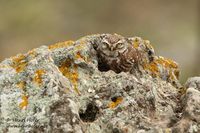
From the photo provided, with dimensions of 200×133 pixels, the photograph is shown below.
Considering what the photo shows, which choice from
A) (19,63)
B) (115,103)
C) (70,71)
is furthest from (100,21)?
(115,103)

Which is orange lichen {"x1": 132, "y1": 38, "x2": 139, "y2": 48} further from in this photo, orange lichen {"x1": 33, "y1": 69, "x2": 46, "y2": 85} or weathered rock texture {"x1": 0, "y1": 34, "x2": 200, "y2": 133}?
orange lichen {"x1": 33, "y1": 69, "x2": 46, "y2": 85}

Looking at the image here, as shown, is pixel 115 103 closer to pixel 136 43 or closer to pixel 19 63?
pixel 19 63

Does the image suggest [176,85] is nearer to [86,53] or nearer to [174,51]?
[86,53]

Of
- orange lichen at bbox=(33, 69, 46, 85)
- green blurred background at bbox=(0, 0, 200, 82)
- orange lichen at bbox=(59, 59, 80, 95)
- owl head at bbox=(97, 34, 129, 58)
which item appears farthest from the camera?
green blurred background at bbox=(0, 0, 200, 82)

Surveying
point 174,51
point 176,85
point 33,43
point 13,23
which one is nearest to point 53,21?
point 13,23

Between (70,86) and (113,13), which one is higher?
(113,13)

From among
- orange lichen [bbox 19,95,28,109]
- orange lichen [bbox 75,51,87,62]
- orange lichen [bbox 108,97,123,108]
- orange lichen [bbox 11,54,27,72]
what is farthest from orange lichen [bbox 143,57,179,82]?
orange lichen [bbox 19,95,28,109]

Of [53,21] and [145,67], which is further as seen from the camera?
[53,21]
